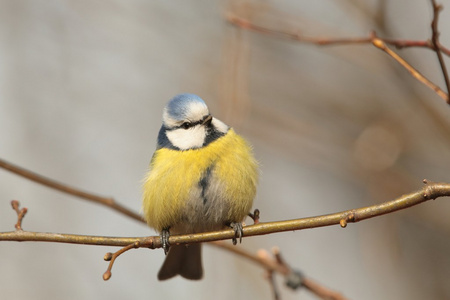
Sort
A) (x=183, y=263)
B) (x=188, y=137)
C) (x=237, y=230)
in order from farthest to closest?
(x=183, y=263) → (x=188, y=137) → (x=237, y=230)

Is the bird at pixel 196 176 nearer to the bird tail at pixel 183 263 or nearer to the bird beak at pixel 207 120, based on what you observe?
the bird beak at pixel 207 120

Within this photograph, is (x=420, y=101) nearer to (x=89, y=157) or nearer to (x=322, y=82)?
(x=322, y=82)

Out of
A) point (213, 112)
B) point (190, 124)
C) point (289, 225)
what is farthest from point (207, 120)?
point (213, 112)

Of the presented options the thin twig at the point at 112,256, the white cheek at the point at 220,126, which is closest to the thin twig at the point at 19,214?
the thin twig at the point at 112,256

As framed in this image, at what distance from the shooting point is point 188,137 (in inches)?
138

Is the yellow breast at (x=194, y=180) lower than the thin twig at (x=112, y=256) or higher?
higher

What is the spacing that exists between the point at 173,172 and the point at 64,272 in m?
3.02

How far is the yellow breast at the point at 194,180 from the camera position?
331 cm

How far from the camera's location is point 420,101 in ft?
15.4

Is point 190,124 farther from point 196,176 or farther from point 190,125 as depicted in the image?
point 196,176

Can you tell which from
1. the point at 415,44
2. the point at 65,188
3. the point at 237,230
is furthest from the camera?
the point at 65,188

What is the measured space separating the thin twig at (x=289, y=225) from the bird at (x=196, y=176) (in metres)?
0.35

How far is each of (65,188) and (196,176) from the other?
715 mm

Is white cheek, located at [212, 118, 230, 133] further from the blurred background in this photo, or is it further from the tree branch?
the blurred background
